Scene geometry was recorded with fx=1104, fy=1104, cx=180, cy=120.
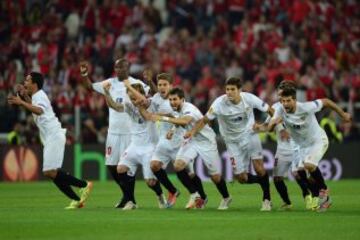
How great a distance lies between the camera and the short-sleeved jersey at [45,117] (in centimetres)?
1772

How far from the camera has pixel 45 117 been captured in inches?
704

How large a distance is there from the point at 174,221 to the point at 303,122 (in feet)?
9.44

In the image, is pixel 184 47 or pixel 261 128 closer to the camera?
pixel 261 128

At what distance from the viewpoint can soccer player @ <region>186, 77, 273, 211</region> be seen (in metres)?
17.4

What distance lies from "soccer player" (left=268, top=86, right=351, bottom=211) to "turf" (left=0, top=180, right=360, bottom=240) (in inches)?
15.4

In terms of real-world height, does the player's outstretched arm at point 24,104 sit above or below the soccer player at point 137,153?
above

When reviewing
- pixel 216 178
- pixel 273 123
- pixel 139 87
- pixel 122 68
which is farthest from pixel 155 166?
pixel 273 123

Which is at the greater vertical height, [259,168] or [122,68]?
[122,68]

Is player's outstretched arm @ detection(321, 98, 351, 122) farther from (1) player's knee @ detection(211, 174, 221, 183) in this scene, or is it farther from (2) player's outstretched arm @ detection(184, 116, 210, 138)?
(1) player's knee @ detection(211, 174, 221, 183)

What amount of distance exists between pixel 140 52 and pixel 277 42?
384 cm

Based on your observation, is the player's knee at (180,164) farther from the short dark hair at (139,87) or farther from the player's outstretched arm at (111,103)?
the player's outstretched arm at (111,103)

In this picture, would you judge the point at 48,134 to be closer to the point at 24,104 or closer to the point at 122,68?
the point at 24,104

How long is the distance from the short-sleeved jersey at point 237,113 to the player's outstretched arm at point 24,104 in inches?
106

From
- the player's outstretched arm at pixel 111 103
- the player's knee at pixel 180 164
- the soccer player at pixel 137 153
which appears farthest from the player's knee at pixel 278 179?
the player's outstretched arm at pixel 111 103
